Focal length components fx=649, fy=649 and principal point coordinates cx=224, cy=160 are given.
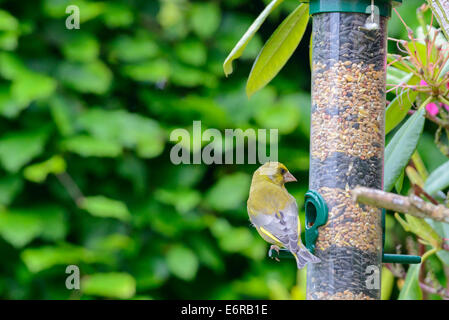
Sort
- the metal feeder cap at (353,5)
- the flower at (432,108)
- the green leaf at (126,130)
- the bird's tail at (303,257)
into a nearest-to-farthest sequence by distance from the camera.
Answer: the bird's tail at (303,257)
the metal feeder cap at (353,5)
the flower at (432,108)
the green leaf at (126,130)

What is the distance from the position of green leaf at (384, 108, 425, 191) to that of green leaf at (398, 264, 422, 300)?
280mm

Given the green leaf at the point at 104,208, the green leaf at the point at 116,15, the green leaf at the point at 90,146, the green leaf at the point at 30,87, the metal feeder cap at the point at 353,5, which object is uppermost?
the green leaf at the point at 116,15

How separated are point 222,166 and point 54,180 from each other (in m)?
0.62

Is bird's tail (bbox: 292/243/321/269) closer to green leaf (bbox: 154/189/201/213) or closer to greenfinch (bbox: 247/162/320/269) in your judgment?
greenfinch (bbox: 247/162/320/269)

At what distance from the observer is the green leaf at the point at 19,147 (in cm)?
222

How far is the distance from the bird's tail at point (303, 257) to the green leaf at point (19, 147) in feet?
4.29

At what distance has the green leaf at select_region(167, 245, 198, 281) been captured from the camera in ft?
7.59

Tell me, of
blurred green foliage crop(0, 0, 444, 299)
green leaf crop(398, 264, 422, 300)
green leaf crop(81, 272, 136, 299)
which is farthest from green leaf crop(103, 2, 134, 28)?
green leaf crop(398, 264, 422, 300)

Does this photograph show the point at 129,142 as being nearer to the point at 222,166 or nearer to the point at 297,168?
the point at 222,166

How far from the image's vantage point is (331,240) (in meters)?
1.28

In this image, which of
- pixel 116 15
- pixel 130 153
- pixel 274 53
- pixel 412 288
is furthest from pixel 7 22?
pixel 412 288

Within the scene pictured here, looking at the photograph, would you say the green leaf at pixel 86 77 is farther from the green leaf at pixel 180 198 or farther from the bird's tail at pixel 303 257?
the bird's tail at pixel 303 257

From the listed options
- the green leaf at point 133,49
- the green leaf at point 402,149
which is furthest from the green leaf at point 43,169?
the green leaf at point 402,149

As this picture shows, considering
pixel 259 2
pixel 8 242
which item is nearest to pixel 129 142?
pixel 8 242
